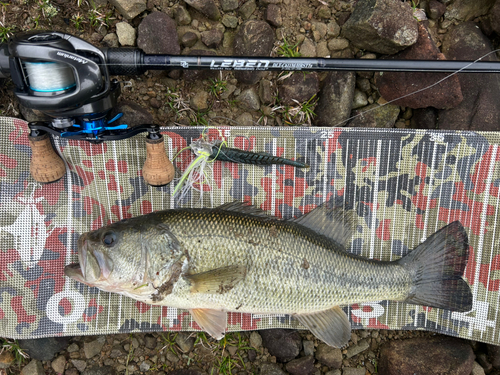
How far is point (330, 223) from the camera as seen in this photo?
290 cm

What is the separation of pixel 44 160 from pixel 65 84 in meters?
0.72

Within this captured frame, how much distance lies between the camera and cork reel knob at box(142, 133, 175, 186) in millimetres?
2600

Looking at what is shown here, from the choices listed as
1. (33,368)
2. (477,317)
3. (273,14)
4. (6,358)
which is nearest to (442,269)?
(477,317)

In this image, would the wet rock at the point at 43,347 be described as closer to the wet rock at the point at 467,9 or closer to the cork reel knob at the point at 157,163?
the cork reel knob at the point at 157,163

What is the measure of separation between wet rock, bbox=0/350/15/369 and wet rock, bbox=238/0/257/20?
370cm

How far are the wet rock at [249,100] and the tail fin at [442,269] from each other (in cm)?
185

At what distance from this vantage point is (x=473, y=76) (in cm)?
312

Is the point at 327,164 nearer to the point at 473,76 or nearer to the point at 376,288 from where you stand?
the point at 376,288

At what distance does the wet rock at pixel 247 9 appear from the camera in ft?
10.1

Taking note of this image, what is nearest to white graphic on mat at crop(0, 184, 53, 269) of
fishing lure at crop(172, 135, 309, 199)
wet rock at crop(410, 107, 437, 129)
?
fishing lure at crop(172, 135, 309, 199)

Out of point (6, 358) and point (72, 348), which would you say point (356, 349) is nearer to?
point (72, 348)

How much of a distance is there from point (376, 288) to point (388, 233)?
2.01ft

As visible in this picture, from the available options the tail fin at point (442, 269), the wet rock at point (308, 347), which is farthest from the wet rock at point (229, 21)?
the wet rock at point (308, 347)

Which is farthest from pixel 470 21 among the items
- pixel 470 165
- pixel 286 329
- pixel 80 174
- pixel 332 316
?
pixel 80 174
